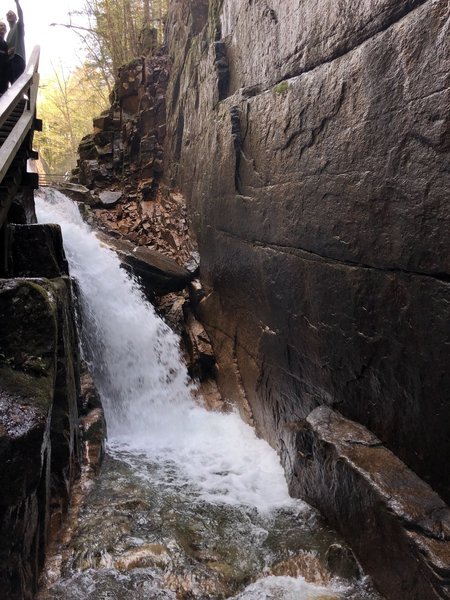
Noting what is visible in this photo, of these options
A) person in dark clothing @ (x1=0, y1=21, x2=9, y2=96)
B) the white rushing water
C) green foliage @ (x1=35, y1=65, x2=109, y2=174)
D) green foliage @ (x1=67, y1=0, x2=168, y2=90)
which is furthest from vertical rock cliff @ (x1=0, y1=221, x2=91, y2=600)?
green foliage @ (x1=35, y1=65, x2=109, y2=174)

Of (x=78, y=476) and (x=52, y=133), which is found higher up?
(x=52, y=133)

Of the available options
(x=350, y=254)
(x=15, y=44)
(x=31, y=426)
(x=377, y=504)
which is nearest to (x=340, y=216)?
(x=350, y=254)

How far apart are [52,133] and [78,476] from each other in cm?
2790

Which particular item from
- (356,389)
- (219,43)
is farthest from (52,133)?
(356,389)

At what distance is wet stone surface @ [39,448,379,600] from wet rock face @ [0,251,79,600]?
0.37 meters

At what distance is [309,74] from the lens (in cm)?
481

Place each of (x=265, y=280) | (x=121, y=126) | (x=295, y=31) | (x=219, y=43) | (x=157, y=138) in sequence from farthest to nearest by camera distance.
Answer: (x=121, y=126) < (x=157, y=138) < (x=219, y=43) < (x=265, y=280) < (x=295, y=31)

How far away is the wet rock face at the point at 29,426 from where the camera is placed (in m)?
2.46

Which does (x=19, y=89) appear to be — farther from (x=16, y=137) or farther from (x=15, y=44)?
(x=15, y=44)

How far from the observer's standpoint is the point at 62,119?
93.0 feet

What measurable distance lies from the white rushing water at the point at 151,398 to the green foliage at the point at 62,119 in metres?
20.3

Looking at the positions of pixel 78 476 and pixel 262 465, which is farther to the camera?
pixel 262 465

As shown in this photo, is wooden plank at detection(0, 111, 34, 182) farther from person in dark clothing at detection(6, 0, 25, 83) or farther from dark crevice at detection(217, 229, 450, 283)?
Answer: dark crevice at detection(217, 229, 450, 283)

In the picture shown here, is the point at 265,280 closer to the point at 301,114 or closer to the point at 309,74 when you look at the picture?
the point at 301,114
